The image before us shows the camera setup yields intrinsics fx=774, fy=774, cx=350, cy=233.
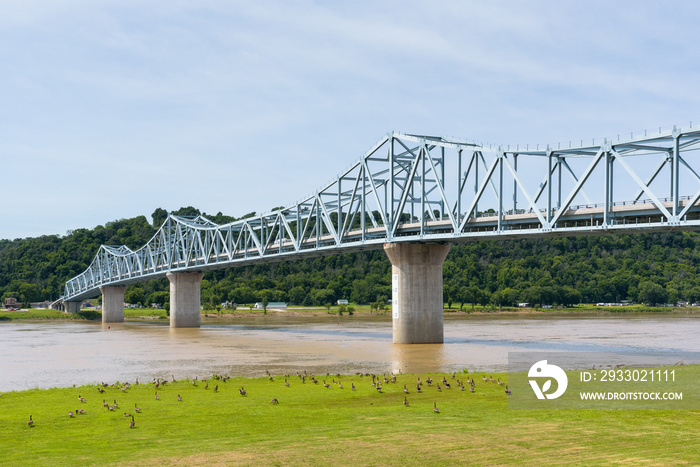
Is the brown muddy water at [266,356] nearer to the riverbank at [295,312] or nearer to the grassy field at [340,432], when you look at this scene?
the grassy field at [340,432]

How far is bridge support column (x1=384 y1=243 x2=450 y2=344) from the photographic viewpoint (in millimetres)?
66312

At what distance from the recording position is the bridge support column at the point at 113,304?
162m

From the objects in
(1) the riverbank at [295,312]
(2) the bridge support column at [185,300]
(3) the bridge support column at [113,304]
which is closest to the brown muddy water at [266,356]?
(2) the bridge support column at [185,300]

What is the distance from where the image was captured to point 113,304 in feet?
551

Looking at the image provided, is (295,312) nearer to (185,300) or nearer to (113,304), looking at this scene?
(113,304)

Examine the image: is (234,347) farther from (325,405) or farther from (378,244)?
(325,405)

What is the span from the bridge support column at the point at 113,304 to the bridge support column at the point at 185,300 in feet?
118

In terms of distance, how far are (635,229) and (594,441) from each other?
109 ft

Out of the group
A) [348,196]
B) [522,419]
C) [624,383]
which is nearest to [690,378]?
[624,383]

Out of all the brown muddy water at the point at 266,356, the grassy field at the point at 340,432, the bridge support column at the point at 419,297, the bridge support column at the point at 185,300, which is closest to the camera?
the grassy field at the point at 340,432

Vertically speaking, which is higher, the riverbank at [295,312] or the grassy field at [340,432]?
the grassy field at [340,432]

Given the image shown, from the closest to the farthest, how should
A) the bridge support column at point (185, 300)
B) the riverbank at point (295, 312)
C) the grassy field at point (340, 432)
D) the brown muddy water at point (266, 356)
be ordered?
the grassy field at point (340, 432), the brown muddy water at point (266, 356), the bridge support column at point (185, 300), the riverbank at point (295, 312)

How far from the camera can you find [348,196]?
92500 millimetres

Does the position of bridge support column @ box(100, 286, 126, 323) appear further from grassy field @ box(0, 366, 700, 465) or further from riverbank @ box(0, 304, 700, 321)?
grassy field @ box(0, 366, 700, 465)
